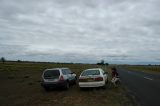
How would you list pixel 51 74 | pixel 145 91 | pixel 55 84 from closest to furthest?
pixel 145 91
pixel 55 84
pixel 51 74

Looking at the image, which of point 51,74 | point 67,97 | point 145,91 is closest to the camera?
point 67,97

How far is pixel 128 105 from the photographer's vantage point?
490 inches

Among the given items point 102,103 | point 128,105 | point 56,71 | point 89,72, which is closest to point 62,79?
point 56,71

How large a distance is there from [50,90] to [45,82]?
4.51 feet

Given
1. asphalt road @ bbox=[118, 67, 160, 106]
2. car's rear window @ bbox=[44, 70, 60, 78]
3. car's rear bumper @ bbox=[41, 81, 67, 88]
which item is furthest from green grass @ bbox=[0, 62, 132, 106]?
car's rear window @ bbox=[44, 70, 60, 78]

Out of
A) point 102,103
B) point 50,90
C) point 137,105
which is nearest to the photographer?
point 137,105

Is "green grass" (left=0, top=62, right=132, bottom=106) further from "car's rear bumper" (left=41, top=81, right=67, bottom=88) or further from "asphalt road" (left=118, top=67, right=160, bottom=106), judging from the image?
"asphalt road" (left=118, top=67, right=160, bottom=106)

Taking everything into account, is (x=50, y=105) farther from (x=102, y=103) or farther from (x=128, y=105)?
(x=128, y=105)

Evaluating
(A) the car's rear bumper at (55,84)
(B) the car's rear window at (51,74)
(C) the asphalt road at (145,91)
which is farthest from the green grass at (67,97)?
(B) the car's rear window at (51,74)

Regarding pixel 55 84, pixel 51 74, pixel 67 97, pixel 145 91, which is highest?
pixel 51 74

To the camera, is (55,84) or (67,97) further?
(55,84)

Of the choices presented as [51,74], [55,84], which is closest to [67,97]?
[55,84]

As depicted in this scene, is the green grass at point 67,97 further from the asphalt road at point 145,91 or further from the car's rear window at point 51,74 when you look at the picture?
the car's rear window at point 51,74

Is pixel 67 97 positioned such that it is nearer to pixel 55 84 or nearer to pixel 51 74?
pixel 55 84
